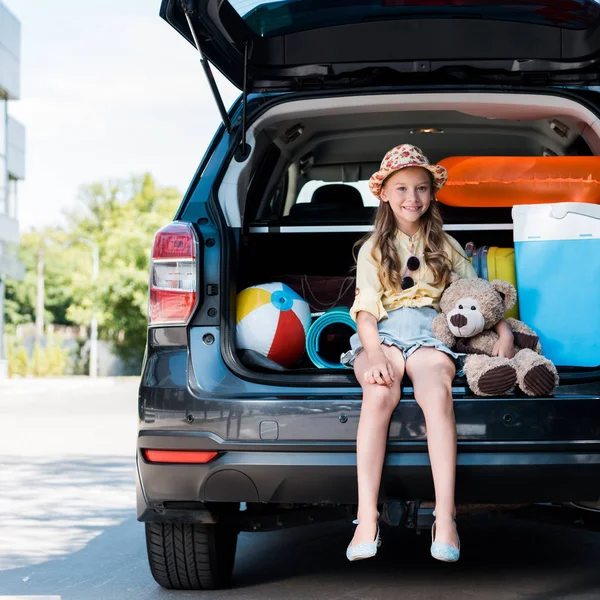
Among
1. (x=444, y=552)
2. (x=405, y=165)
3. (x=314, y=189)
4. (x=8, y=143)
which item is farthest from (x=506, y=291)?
(x=8, y=143)

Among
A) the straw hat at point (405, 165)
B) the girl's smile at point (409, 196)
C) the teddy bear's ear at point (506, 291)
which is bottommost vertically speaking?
the teddy bear's ear at point (506, 291)

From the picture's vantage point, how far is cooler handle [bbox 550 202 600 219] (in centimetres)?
367

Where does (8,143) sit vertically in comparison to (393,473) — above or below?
above

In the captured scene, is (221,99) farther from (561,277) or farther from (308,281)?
(561,277)

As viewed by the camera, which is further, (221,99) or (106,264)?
(106,264)

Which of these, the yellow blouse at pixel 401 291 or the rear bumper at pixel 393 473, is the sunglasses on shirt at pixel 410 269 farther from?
the rear bumper at pixel 393 473

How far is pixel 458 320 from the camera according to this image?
141 inches

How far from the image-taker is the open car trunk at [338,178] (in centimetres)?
388

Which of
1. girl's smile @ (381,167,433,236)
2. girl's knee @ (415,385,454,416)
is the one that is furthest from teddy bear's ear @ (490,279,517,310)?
girl's knee @ (415,385,454,416)

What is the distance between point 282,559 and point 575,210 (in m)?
2.08

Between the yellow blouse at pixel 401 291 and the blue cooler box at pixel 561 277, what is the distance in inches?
8.9

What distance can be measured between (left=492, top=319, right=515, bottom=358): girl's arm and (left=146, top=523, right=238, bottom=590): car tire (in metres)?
1.12

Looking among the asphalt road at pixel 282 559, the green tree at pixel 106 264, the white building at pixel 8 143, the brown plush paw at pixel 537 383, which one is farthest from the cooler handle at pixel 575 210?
the white building at pixel 8 143

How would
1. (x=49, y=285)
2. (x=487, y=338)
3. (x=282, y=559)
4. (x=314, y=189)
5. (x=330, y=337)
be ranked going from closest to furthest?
(x=487, y=338) < (x=330, y=337) < (x=282, y=559) < (x=314, y=189) < (x=49, y=285)
